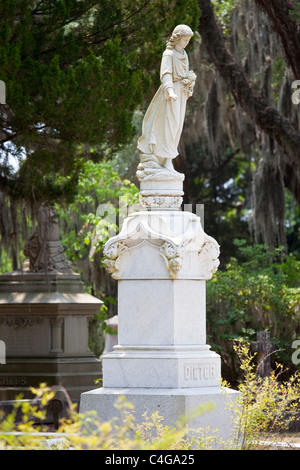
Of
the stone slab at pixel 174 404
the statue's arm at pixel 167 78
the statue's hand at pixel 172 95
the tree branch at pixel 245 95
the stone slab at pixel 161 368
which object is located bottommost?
the stone slab at pixel 174 404

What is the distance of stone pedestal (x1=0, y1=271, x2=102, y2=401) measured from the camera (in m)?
14.2

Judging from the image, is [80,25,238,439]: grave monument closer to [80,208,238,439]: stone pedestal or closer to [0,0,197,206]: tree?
[80,208,238,439]: stone pedestal

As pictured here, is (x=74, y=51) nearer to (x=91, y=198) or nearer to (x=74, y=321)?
(x=74, y=321)

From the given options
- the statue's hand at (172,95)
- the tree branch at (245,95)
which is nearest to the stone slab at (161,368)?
the statue's hand at (172,95)

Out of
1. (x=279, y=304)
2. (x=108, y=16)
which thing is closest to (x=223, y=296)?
(x=279, y=304)

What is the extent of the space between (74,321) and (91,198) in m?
4.18

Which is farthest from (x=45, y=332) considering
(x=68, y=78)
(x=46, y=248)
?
(x=68, y=78)

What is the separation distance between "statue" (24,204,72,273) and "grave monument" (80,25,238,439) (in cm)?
540

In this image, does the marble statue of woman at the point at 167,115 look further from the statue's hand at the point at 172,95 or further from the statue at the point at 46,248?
the statue at the point at 46,248

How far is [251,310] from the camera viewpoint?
16.6 m

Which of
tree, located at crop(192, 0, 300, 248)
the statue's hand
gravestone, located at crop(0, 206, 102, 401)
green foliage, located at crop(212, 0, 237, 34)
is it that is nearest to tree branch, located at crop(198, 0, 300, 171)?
tree, located at crop(192, 0, 300, 248)

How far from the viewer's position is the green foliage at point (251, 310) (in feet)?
53.0

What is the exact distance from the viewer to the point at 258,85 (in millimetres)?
22859

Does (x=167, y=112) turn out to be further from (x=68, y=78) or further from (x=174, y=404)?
(x=174, y=404)
